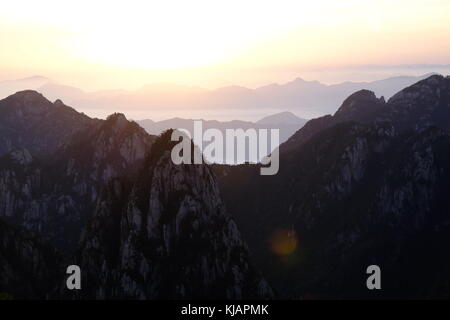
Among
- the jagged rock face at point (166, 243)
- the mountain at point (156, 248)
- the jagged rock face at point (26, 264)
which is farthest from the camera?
the jagged rock face at point (26, 264)

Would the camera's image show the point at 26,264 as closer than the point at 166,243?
No

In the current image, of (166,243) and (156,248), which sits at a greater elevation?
(166,243)

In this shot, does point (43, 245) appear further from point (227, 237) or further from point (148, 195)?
point (227, 237)

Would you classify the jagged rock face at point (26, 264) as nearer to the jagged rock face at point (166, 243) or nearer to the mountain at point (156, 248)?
the mountain at point (156, 248)

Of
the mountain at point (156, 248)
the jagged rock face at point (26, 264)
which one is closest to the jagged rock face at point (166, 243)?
the mountain at point (156, 248)

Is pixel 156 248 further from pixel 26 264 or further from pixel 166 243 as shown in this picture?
pixel 26 264

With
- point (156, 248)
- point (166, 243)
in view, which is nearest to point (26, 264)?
point (156, 248)
